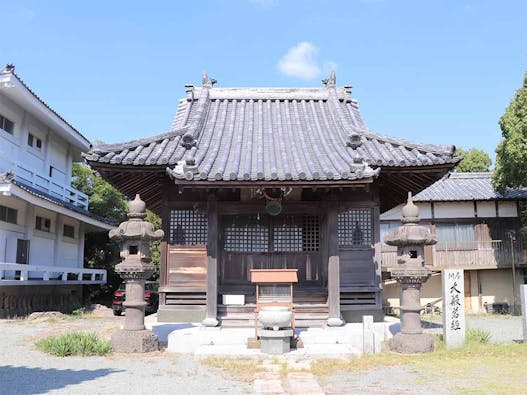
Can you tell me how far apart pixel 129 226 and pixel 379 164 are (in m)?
6.15

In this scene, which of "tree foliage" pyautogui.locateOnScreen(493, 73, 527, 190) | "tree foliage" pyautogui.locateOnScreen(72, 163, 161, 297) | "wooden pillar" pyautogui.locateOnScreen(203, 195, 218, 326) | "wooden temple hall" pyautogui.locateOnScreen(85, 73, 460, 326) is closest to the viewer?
"wooden temple hall" pyautogui.locateOnScreen(85, 73, 460, 326)

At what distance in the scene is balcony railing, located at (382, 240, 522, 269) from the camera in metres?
26.5

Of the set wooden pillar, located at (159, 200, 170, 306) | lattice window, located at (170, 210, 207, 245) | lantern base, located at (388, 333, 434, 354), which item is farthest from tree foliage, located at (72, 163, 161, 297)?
lantern base, located at (388, 333, 434, 354)

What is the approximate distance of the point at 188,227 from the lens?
1301cm

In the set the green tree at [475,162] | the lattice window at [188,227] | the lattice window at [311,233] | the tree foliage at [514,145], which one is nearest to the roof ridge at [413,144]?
the lattice window at [311,233]

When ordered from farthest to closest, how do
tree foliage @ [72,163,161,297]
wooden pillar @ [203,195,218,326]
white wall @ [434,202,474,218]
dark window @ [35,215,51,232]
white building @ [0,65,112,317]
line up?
tree foliage @ [72,163,161,297] < white wall @ [434,202,474,218] < dark window @ [35,215,51,232] < white building @ [0,65,112,317] < wooden pillar @ [203,195,218,326]

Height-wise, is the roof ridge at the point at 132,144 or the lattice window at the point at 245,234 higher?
the roof ridge at the point at 132,144

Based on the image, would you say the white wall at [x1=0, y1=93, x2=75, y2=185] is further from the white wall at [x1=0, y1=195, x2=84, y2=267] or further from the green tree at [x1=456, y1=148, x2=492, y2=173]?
the green tree at [x1=456, y1=148, x2=492, y2=173]

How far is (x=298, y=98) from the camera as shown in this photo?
1666cm

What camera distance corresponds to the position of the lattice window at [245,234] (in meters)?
13.4

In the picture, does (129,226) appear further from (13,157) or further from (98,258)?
(98,258)

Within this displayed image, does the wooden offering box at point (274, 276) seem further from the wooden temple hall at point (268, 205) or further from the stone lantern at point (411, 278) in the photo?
the stone lantern at point (411, 278)

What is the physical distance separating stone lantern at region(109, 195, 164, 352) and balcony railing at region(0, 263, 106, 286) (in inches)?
365


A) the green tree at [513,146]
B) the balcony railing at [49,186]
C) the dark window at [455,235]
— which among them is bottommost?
the dark window at [455,235]
